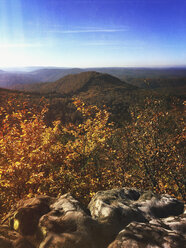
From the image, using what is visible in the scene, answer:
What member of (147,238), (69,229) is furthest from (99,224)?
(147,238)

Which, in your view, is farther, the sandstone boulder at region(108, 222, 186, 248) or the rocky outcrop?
the rocky outcrop

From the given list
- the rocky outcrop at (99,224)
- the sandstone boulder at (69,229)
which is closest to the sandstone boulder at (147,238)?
the rocky outcrop at (99,224)

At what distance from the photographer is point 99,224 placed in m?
4.97

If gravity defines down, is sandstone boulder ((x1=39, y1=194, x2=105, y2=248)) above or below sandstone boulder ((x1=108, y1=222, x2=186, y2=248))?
below

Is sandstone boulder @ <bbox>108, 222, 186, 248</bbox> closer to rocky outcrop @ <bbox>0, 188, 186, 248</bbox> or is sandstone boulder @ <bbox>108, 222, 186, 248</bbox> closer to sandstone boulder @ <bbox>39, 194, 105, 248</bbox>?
rocky outcrop @ <bbox>0, 188, 186, 248</bbox>

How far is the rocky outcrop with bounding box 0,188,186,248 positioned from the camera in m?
4.36

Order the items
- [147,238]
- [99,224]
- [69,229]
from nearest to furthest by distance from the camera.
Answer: [147,238] → [69,229] → [99,224]

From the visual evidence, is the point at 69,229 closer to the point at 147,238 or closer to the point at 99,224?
the point at 99,224

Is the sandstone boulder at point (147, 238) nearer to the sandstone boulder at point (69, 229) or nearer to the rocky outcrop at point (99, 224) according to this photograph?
the rocky outcrop at point (99, 224)

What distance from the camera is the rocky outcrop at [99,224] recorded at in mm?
4363

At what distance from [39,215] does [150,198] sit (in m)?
4.57

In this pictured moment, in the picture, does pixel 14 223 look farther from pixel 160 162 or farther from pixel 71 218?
pixel 160 162

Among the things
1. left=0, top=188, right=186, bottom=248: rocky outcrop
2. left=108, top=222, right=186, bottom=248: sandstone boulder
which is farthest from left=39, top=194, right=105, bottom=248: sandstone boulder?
left=108, top=222, right=186, bottom=248: sandstone boulder

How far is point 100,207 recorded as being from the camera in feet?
18.6
